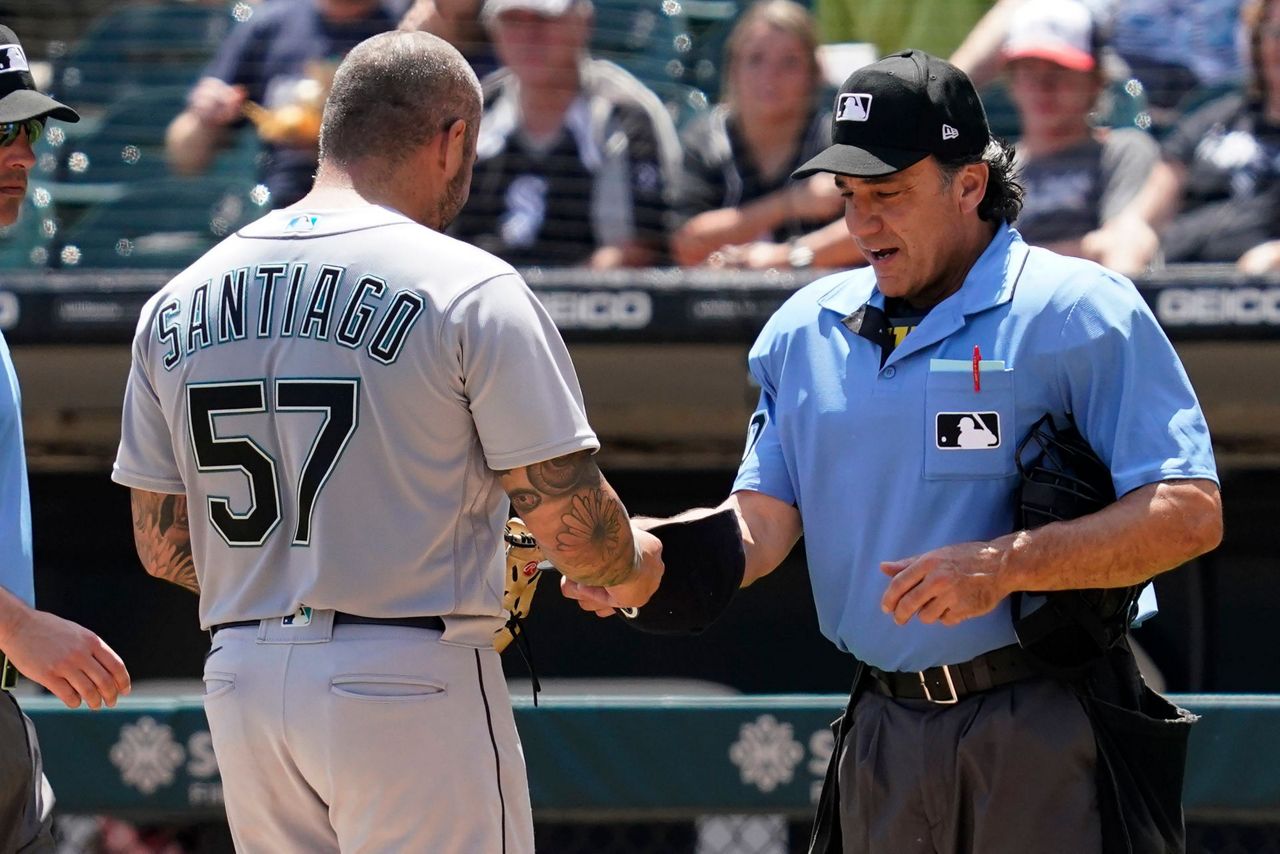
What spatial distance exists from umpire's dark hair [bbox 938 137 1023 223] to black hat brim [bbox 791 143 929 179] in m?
0.16

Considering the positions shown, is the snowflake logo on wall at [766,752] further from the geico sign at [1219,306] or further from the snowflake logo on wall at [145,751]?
the geico sign at [1219,306]

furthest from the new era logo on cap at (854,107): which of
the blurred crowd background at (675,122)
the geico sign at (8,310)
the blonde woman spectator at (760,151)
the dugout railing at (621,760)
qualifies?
the geico sign at (8,310)

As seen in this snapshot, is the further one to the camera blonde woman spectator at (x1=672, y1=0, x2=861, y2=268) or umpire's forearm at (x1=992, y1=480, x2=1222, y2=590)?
blonde woman spectator at (x1=672, y1=0, x2=861, y2=268)

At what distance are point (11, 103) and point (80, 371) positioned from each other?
2546 millimetres

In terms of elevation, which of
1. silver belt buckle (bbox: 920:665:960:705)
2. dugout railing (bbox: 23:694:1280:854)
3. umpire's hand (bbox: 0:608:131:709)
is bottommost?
dugout railing (bbox: 23:694:1280:854)

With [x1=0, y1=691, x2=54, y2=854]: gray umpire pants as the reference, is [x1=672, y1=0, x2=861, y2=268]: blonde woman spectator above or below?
above

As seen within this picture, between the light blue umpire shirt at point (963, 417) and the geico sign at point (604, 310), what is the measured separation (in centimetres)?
237

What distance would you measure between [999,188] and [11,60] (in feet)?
6.16

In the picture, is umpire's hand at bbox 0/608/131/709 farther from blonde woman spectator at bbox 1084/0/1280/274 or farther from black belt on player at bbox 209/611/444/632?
blonde woman spectator at bbox 1084/0/1280/274

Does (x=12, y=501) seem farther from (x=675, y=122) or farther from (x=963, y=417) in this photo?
(x=675, y=122)

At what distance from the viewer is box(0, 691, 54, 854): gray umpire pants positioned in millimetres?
3129

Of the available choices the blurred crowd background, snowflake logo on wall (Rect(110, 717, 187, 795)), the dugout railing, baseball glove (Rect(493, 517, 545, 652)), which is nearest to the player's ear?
baseball glove (Rect(493, 517, 545, 652))

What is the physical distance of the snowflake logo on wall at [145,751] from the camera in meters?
4.29

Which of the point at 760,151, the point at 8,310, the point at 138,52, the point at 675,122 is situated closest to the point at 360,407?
the point at 8,310
